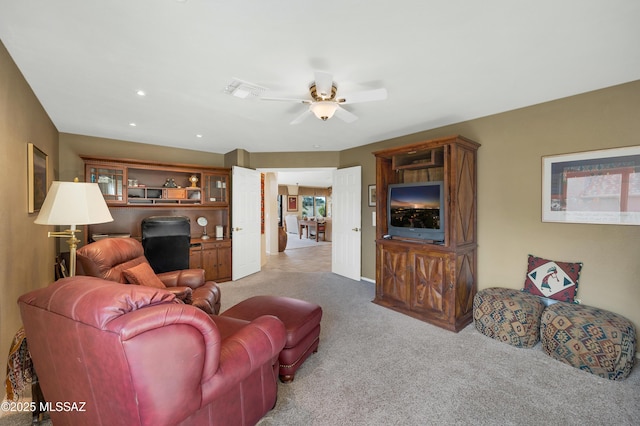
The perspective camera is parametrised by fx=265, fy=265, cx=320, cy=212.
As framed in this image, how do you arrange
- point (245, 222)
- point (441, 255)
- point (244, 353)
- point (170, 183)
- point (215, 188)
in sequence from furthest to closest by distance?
point (245, 222) < point (215, 188) < point (170, 183) < point (441, 255) < point (244, 353)

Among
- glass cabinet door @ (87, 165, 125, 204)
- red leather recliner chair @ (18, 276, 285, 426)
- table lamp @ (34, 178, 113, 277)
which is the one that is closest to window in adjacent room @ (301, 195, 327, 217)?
glass cabinet door @ (87, 165, 125, 204)

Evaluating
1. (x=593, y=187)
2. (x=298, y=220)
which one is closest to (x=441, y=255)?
(x=593, y=187)

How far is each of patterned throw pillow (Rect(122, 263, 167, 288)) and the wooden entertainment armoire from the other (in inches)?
107

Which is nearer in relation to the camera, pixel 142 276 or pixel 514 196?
pixel 142 276

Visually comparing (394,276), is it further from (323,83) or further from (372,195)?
(323,83)

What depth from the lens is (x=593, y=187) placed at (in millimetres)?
2604

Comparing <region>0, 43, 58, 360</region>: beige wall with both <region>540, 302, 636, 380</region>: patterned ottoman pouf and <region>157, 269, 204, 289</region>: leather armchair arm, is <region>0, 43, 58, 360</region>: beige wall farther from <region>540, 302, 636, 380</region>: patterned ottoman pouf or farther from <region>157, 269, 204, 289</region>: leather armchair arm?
<region>540, 302, 636, 380</region>: patterned ottoman pouf

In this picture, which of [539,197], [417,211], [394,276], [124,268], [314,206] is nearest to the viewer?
[124,268]

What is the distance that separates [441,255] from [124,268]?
130 inches

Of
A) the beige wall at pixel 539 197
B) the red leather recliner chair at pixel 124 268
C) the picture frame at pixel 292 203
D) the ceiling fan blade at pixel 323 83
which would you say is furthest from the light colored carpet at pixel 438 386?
the picture frame at pixel 292 203

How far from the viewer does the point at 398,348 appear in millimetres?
2594

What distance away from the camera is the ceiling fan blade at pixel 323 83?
198cm

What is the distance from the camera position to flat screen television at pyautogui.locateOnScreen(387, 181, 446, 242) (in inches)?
127

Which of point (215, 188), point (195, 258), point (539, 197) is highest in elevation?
point (215, 188)
